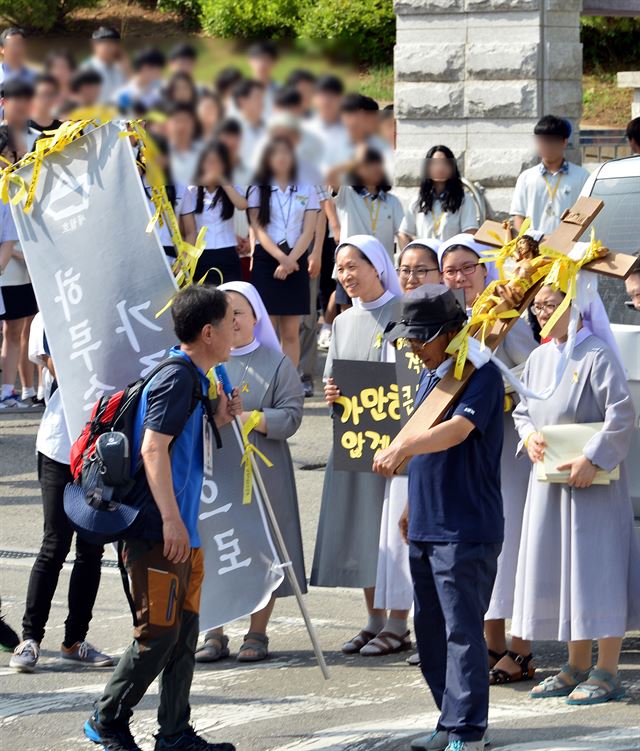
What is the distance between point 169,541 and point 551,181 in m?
7.07

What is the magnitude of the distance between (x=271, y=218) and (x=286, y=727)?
22.6 feet

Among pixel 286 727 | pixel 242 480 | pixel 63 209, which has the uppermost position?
pixel 63 209

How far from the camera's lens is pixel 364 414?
7332 mm

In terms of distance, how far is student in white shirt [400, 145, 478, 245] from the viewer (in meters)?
12.1

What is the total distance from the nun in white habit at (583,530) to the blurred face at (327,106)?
31.4ft

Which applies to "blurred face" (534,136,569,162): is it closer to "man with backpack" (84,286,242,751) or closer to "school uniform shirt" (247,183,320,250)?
"school uniform shirt" (247,183,320,250)

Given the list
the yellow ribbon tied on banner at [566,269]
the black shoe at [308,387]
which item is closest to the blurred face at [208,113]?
Answer: the black shoe at [308,387]

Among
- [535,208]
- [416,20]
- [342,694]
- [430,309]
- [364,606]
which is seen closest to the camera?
[430,309]

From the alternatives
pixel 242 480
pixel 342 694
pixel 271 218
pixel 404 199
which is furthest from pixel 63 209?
pixel 404 199

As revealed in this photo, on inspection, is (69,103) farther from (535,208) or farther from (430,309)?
(430,309)

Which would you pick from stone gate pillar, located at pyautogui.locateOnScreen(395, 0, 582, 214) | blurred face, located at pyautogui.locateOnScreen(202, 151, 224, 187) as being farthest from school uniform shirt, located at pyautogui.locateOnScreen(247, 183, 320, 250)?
stone gate pillar, located at pyautogui.locateOnScreen(395, 0, 582, 214)

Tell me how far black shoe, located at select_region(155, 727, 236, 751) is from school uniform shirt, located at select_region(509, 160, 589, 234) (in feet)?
22.3

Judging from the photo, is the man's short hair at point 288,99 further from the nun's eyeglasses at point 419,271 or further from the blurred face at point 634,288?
the blurred face at point 634,288

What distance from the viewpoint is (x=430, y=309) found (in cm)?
566
